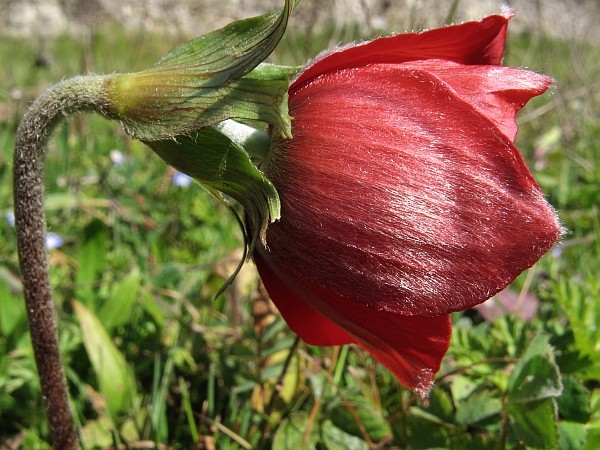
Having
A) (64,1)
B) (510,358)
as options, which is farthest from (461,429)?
(64,1)

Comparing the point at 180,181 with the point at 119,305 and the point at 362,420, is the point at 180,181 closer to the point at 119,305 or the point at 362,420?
the point at 119,305

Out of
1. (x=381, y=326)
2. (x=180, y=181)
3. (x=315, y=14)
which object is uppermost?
(x=315, y=14)

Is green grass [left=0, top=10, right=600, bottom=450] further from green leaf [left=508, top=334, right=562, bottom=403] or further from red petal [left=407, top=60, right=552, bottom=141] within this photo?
red petal [left=407, top=60, right=552, bottom=141]

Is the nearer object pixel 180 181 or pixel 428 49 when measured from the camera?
pixel 428 49

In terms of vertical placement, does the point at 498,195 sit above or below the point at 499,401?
above

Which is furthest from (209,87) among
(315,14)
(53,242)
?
(315,14)

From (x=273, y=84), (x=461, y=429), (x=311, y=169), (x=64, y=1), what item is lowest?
(x=461, y=429)

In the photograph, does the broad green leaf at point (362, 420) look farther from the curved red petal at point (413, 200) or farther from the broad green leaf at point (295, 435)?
the curved red petal at point (413, 200)

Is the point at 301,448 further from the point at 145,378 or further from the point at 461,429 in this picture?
the point at 145,378
